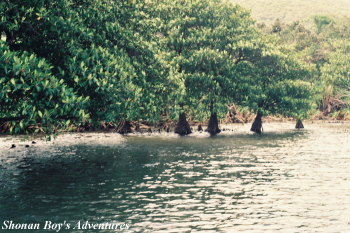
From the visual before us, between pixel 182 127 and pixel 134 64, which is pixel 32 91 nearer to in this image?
pixel 134 64

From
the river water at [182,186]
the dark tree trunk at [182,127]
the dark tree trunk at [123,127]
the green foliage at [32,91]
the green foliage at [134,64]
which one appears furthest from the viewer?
the dark tree trunk at [123,127]

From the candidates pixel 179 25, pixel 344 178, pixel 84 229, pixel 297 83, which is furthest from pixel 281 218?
pixel 297 83

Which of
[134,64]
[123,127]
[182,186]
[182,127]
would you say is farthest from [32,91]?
[123,127]

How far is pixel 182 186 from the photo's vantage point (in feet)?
92.8

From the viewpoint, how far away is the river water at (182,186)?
20812 millimetres

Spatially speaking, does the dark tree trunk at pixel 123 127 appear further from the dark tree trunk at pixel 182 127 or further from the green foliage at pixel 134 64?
the green foliage at pixel 134 64

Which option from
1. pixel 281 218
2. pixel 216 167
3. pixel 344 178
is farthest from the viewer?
pixel 216 167

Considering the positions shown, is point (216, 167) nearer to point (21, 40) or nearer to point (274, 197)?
point (274, 197)

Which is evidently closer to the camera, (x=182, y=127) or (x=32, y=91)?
(x=32, y=91)

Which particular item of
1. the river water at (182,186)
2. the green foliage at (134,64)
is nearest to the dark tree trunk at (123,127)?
the green foliage at (134,64)

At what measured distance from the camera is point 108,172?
111ft

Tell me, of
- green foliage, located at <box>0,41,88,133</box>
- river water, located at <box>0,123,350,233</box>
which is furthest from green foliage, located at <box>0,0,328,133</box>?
river water, located at <box>0,123,350,233</box>

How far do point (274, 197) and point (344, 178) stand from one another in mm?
7953

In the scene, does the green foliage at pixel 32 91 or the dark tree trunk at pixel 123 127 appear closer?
the green foliage at pixel 32 91
